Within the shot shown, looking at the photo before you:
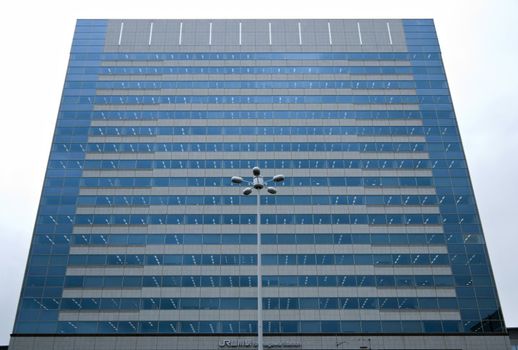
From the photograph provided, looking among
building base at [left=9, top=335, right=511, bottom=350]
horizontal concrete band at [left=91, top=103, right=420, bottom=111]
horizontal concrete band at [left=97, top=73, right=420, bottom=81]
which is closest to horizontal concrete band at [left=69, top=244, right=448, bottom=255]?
building base at [left=9, top=335, right=511, bottom=350]

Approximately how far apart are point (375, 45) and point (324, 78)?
1101 cm

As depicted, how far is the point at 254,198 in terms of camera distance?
68312 millimetres

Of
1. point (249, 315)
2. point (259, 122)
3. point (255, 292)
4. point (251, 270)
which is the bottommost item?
point (249, 315)

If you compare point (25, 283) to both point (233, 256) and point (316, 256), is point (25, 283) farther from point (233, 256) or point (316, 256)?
point (316, 256)

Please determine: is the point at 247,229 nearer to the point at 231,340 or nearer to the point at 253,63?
the point at 231,340

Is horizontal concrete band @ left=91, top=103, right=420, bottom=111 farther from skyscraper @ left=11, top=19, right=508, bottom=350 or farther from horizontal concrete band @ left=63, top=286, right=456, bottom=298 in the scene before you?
horizontal concrete band @ left=63, top=286, right=456, bottom=298

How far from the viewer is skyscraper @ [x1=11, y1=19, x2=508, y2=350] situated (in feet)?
199

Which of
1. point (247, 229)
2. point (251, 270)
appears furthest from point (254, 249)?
point (247, 229)

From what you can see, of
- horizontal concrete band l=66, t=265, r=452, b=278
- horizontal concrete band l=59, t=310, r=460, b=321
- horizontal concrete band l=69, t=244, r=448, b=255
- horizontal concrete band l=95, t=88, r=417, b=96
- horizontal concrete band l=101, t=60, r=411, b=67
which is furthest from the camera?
horizontal concrete band l=101, t=60, r=411, b=67

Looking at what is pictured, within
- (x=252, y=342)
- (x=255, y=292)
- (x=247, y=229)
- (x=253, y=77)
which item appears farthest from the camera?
(x=253, y=77)

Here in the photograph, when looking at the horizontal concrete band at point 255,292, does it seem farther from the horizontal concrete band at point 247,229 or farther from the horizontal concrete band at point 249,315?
the horizontal concrete band at point 247,229

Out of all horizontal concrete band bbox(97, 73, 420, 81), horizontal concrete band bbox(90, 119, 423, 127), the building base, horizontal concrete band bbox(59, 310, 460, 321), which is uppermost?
horizontal concrete band bbox(97, 73, 420, 81)

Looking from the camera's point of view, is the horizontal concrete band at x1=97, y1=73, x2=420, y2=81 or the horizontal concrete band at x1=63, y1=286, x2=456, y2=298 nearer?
the horizontal concrete band at x1=63, y1=286, x2=456, y2=298

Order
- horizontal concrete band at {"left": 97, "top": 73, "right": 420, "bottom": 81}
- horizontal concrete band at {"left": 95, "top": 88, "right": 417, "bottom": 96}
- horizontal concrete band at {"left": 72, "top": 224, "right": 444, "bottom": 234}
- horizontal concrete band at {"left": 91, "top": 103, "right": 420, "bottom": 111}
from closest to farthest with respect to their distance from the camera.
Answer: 1. horizontal concrete band at {"left": 72, "top": 224, "right": 444, "bottom": 234}
2. horizontal concrete band at {"left": 91, "top": 103, "right": 420, "bottom": 111}
3. horizontal concrete band at {"left": 95, "top": 88, "right": 417, "bottom": 96}
4. horizontal concrete band at {"left": 97, "top": 73, "right": 420, "bottom": 81}
